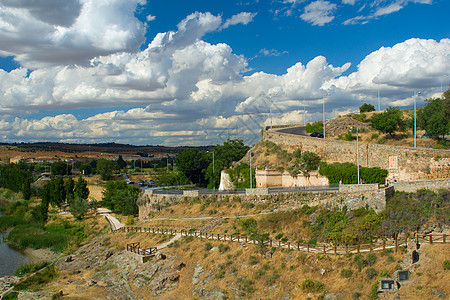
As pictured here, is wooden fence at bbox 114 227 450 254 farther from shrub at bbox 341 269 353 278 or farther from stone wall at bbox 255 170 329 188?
stone wall at bbox 255 170 329 188

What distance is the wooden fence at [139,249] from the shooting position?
29542 mm

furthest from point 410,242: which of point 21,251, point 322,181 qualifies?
point 21,251

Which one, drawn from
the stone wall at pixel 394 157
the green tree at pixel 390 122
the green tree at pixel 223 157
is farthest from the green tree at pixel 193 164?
the green tree at pixel 390 122

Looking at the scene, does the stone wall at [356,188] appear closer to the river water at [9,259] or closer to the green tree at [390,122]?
the green tree at [390,122]

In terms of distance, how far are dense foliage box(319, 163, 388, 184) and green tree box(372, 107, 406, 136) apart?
10561 millimetres

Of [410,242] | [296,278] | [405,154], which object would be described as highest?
→ [405,154]

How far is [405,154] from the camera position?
32406 millimetres

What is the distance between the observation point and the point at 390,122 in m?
43.9

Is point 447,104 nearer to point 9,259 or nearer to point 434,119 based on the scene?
point 434,119

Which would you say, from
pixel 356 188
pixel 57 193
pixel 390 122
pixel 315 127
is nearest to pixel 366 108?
pixel 315 127

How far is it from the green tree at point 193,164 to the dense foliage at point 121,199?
29.0 feet

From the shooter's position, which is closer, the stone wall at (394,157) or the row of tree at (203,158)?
the stone wall at (394,157)

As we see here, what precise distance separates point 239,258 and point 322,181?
15194mm

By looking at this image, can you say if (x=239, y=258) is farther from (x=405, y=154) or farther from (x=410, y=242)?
(x=405, y=154)
